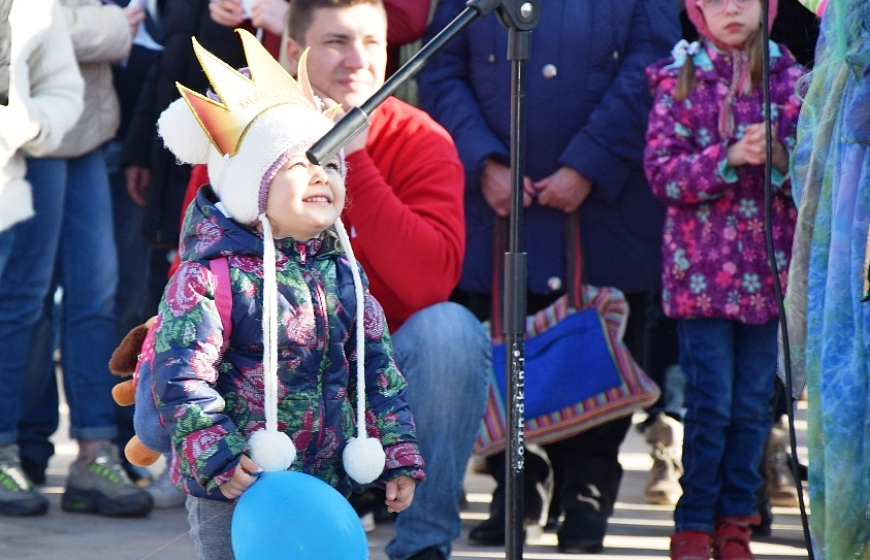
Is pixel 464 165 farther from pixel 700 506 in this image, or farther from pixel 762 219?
pixel 700 506

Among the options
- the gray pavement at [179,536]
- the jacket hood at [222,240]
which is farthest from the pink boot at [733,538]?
the jacket hood at [222,240]

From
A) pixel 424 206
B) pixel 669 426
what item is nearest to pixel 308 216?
pixel 424 206

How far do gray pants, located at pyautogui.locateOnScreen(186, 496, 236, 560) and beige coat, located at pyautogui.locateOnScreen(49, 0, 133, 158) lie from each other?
175cm

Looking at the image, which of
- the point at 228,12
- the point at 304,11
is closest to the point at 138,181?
the point at 228,12

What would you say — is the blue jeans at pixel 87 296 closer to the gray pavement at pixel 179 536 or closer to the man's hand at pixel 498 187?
the gray pavement at pixel 179 536

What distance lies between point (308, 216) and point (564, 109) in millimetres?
1470

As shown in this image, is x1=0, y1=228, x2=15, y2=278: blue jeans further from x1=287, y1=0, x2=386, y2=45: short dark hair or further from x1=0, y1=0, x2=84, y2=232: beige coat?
x1=287, y1=0, x2=386, y2=45: short dark hair

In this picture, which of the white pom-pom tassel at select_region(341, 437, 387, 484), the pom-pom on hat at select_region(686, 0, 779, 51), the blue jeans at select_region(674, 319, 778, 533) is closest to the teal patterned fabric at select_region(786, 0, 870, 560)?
the blue jeans at select_region(674, 319, 778, 533)

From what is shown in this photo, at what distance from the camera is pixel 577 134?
380cm

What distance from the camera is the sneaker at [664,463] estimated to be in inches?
173

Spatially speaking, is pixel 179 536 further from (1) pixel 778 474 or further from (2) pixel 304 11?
(1) pixel 778 474

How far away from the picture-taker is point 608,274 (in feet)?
12.5

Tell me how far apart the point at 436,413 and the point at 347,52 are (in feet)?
2.96

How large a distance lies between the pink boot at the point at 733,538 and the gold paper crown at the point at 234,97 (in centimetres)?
167
